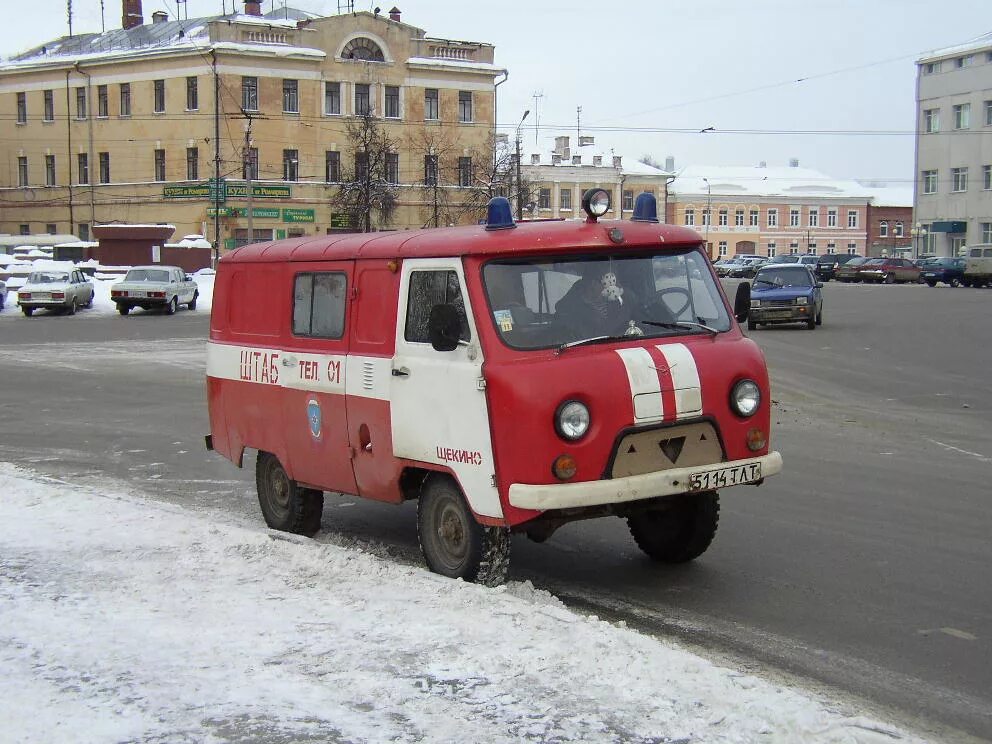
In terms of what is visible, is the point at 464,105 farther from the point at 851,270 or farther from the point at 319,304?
the point at 319,304

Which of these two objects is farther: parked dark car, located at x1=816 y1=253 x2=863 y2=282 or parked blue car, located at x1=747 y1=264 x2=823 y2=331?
parked dark car, located at x1=816 y1=253 x2=863 y2=282

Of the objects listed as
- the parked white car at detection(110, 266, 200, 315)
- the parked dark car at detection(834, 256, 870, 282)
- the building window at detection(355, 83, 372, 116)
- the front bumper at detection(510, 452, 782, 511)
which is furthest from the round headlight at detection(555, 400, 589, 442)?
the parked dark car at detection(834, 256, 870, 282)

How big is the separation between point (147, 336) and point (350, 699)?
1165 inches

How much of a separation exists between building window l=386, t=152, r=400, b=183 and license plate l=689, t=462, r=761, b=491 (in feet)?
229

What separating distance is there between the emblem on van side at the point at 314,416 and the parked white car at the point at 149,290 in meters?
37.0

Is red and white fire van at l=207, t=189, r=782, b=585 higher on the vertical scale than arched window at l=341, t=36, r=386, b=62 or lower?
lower

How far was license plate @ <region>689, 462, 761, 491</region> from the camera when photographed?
6809mm

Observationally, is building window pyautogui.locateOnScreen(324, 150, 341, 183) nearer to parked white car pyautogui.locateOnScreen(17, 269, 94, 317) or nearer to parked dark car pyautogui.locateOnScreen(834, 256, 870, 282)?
parked white car pyautogui.locateOnScreen(17, 269, 94, 317)

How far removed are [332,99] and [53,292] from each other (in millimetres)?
34974

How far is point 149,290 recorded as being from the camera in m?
43.5

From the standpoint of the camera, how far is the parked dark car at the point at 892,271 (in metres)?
71.0

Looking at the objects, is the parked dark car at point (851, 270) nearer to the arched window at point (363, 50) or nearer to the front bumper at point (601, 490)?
the arched window at point (363, 50)

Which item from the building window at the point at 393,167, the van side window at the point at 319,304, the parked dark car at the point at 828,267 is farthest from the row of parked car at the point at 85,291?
the parked dark car at the point at 828,267

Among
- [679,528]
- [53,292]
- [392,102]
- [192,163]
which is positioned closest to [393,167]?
[392,102]
